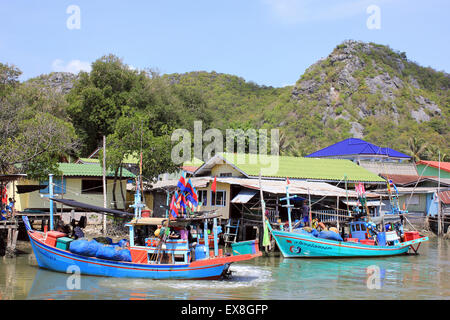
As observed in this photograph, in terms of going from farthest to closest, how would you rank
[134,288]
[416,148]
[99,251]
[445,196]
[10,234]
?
[416,148], [445,196], [10,234], [99,251], [134,288]

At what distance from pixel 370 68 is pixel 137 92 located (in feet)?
208

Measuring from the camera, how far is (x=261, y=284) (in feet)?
56.2

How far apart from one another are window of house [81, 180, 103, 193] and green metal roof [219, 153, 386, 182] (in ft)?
28.5

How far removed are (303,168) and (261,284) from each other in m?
17.9

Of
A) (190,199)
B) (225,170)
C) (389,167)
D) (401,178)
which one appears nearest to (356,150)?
(389,167)

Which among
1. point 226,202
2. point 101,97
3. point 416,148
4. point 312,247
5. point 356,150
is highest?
point 101,97

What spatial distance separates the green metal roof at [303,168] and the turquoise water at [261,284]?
33.0ft

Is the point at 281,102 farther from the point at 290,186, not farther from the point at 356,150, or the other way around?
the point at 290,186

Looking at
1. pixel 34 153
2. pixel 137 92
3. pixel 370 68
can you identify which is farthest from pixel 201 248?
pixel 370 68

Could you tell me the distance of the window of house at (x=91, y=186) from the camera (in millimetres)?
32600

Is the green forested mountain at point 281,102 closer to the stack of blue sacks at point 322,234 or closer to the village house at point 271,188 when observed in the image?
the village house at point 271,188

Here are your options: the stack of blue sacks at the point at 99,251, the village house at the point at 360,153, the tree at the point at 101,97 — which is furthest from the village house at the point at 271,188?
the tree at the point at 101,97

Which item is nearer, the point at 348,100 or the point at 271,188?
the point at 271,188
